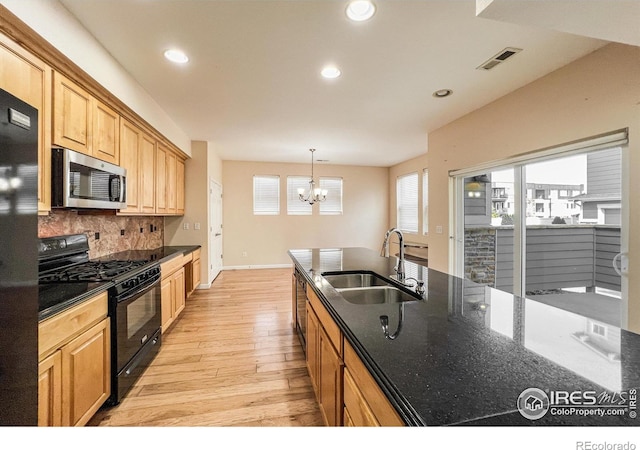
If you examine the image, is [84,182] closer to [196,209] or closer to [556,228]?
[196,209]

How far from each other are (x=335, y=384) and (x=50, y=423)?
4.70 feet

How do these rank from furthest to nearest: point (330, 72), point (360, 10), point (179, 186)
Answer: point (179, 186)
point (330, 72)
point (360, 10)

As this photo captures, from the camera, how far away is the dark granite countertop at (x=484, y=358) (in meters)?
0.64

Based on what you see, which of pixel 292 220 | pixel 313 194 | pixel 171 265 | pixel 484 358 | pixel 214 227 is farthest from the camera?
pixel 292 220

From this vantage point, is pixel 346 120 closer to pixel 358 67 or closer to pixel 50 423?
pixel 358 67

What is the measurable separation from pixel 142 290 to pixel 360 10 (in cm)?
258

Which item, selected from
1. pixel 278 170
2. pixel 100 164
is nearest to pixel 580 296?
pixel 100 164

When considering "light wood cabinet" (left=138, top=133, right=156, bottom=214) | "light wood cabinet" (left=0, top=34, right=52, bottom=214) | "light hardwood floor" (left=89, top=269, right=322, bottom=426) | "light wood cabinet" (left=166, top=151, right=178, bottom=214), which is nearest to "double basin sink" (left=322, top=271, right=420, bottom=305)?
"light hardwood floor" (left=89, top=269, right=322, bottom=426)

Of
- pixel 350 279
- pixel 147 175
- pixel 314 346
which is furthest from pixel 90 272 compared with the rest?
pixel 350 279

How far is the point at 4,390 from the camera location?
3.27 feet

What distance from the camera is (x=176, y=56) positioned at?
7.31 ft

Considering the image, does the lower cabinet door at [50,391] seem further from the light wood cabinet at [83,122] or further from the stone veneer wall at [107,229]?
the light wood cabinet at [83,122]

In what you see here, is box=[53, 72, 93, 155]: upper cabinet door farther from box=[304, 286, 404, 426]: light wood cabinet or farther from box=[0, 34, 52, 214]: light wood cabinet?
box=[304, 286, 404, 426]: light wood cabinet

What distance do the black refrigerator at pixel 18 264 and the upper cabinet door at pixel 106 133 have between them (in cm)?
122
